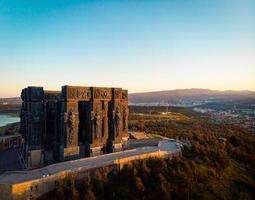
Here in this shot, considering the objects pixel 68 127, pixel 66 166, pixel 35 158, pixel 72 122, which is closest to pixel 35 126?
pixel 35 158

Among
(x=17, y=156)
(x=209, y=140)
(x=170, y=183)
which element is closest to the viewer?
(x=170, y=183)

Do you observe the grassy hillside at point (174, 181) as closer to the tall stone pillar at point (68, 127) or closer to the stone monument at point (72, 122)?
the tall stone pillar at point (68, 127)

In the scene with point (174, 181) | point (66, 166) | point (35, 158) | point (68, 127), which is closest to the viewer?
point (66, 166)

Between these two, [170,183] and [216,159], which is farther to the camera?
[216,159]

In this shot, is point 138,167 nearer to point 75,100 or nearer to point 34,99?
point 75,100

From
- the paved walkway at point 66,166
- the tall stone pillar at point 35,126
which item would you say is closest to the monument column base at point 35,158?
the tall stone pillar at point 35,126

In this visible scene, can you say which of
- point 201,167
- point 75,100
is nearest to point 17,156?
point 75,100

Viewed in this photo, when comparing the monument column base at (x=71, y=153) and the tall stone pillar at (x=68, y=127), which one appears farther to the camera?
the tall stone pillar at (x=68, y=127)

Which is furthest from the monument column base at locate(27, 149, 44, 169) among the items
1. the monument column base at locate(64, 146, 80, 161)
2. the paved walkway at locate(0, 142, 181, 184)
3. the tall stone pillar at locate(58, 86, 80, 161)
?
the paved walkway at locate(0, 142, 181, 184)

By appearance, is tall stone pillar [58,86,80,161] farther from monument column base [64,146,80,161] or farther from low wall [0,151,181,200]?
low wall [0,151,181,200]

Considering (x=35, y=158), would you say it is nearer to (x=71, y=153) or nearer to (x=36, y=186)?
(x=71, y=153)

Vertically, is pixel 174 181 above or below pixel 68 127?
below
